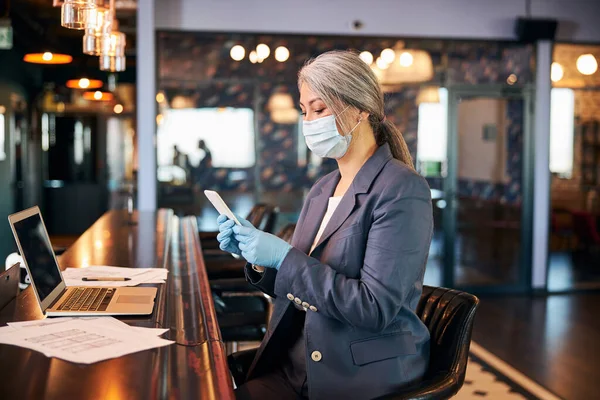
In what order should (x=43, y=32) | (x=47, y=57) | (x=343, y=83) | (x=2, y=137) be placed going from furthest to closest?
1. (x=2, y=137)
2. (x=43, y=32)
3. (x=47, y=57)
4. (x=343, y=83)

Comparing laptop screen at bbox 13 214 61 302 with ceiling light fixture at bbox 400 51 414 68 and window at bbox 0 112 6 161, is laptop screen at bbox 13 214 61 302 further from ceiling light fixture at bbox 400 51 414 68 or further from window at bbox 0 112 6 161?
window at bbox 0 112 6 161

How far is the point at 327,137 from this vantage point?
2.16 m

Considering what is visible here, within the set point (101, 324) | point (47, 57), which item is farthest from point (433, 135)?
point (101, 324)

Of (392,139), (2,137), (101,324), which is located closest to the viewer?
(101,324)

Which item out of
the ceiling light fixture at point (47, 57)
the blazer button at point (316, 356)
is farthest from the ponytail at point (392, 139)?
the ceiling light fixture at point (47, 57)

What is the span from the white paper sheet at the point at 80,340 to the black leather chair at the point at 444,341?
640mm

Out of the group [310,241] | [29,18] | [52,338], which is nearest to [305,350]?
[310,241]

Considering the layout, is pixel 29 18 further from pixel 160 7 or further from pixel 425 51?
pixel 425 51

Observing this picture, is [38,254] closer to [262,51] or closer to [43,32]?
[262,51]

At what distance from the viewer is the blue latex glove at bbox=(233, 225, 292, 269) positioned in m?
1.95

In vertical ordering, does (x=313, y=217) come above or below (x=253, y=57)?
below

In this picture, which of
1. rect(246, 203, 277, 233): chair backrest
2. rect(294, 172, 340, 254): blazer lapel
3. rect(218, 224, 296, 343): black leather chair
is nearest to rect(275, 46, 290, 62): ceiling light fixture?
rect(246, 203, 277, 233): chair backrest

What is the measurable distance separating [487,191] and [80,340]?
624cm

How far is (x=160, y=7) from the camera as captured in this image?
661 centimetres
